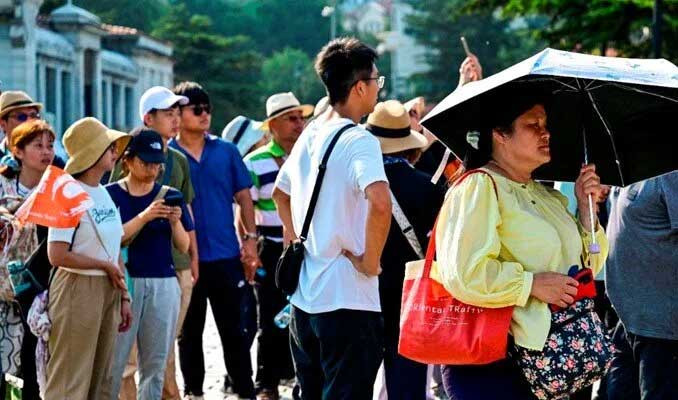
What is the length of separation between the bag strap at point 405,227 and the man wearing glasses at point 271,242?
2.59 m

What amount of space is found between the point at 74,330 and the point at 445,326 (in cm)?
326

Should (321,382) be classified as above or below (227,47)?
below

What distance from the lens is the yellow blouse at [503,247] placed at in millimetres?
5121

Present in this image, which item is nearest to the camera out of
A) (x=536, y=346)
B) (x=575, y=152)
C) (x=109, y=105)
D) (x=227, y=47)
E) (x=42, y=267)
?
(x=536, y=346)

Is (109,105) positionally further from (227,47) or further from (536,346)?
(536,346)

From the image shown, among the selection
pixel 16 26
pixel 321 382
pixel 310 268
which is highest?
pixel 16 26

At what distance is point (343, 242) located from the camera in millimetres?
6590

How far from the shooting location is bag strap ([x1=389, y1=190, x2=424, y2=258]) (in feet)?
25.7

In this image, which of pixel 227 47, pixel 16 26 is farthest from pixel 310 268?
pixel 227 47

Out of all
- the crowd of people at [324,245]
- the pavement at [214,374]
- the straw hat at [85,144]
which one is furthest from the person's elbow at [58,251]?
the pavement at [214,374]

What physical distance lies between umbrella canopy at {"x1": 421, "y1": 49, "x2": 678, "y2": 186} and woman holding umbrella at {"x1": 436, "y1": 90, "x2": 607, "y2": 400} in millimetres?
107

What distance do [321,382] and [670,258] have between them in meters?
1.82

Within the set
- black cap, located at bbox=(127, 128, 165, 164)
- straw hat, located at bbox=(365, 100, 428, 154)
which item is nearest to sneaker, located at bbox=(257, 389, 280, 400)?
black cap, located at bbox=(127, 128, 165, 164)

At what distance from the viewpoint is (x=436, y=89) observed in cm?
10756
